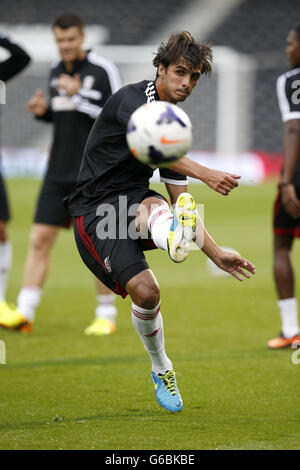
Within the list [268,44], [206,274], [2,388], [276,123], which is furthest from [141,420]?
[268,44]

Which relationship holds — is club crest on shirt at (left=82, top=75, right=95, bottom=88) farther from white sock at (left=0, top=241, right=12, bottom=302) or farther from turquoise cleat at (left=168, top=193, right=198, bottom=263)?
turquoise cleat at (left=168, top=193, right=198, bottom=263)

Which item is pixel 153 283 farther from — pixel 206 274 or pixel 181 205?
pixel 206 274

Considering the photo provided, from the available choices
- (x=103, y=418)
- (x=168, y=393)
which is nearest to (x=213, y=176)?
(x=168, y=393)

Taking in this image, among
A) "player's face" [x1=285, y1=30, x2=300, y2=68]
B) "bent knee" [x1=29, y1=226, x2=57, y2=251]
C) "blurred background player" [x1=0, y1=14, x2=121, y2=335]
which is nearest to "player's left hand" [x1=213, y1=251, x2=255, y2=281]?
"player's face" [x1=285, y1=30, x2=300, y2=68]

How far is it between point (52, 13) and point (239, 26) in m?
7.39

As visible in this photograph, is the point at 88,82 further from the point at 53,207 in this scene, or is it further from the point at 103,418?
the point at 103,418

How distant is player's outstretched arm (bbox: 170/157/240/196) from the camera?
4156 millimetres

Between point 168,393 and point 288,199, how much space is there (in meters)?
2.42

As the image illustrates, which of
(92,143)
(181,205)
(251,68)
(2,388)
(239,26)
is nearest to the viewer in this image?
(181,205)

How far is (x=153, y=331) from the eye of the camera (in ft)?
15.2

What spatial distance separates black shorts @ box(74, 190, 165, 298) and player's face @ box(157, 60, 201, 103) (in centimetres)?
60
